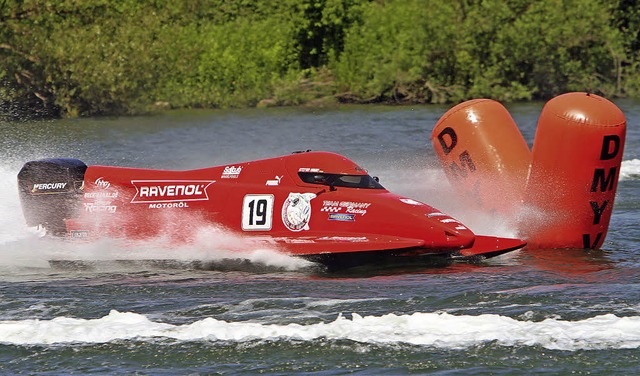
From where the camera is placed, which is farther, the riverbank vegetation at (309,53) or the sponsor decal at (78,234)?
the riverbank vegetation at (309,53)

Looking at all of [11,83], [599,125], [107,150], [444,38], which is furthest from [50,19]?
[599,125]

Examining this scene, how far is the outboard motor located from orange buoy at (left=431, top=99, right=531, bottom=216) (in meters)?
4.54

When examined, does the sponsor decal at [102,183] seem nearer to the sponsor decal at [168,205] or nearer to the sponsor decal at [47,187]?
the sponsor decal at [47,187]

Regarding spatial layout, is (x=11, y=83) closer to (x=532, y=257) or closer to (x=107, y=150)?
(x=107, y=150)

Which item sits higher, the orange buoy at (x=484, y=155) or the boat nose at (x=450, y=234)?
the orange buoy at (x=484, y=155)

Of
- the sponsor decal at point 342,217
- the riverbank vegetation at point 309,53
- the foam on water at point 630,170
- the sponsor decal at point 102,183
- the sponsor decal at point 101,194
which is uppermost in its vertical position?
the riverbank vegetation at point 309,53

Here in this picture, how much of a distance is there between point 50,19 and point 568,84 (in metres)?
16.1

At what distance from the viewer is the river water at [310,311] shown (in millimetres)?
8086

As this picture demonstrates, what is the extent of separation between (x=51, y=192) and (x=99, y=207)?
0.65 metres

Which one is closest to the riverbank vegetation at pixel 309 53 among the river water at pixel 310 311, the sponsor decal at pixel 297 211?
the river water at pixel 310 311

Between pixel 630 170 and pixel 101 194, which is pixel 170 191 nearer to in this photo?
pixel 101 194

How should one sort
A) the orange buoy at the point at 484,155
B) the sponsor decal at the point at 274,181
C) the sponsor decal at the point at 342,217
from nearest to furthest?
the sponsor decal at the point at 342,217
the sponsor decal at the point at 274,181
the orange buoy at the point at 484,155

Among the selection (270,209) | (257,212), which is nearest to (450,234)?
(270,209)

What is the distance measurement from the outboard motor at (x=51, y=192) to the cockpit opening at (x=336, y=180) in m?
2.71
